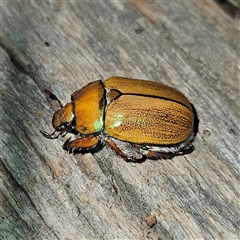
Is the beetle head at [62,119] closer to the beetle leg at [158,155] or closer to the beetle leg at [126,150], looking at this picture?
the beetle leg at [126,150]

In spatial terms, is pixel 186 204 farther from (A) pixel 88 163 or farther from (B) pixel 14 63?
(B) pixel 14 63

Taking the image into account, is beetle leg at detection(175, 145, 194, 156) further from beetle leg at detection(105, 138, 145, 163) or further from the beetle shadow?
beetle leg at detection(105, 138, 145, 163)

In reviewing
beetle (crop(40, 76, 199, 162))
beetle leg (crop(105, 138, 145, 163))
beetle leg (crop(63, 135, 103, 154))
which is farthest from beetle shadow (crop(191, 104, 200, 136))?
beetle leg (crop(63, 135, 103, 154))

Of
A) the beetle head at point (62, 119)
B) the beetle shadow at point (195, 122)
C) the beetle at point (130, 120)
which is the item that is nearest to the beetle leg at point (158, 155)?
the beetle at point (130, 120)

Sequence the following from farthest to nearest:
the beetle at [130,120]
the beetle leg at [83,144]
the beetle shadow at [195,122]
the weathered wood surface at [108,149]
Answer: the beetle shadow at [195,122] < the beetle at [130,120] < the beetle leg at [83,144] < the weathered wood surface at [108,149]

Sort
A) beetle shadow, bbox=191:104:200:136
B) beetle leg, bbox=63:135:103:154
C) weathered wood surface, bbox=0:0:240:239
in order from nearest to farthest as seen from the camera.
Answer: weathered wood surface, bbox=0:0:240:239
beetle leg, bbox=63:135:103:154
beetle shadow, bbox=191:104:200:136

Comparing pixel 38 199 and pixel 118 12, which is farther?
pixel 118 12

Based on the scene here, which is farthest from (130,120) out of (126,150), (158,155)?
(158,155)

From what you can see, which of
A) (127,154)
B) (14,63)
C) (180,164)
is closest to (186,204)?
(180,164)
